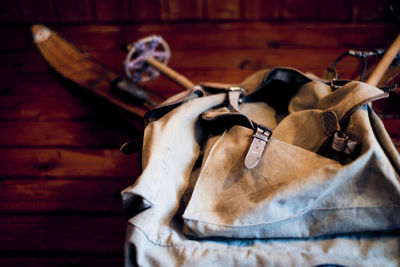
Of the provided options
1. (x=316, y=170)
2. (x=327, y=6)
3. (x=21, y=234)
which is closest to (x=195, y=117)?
(x=316, y=170)

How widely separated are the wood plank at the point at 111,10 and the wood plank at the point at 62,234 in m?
1.31

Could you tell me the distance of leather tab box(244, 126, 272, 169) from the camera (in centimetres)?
66

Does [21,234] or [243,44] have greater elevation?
[243,44]

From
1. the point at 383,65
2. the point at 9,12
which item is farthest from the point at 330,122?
the point at 9,12

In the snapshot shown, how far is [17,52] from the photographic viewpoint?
179 centimetres

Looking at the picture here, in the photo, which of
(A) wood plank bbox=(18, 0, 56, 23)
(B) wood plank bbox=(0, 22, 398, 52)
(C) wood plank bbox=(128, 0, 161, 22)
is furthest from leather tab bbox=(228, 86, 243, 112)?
(A) wood plank bbox=(18, 0, 56, 23)

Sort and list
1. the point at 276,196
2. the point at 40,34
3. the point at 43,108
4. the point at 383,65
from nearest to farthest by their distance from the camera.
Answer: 1. the point at 276,196
2. the point at 383,65
3. the point at 43,108
4. the point at 40,34

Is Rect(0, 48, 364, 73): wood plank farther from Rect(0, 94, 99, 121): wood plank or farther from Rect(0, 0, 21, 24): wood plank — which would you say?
Rect(0, 0, 21, 24): wood plank

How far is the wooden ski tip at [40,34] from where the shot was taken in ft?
4.98

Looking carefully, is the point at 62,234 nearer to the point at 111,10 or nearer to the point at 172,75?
the point at 172,75

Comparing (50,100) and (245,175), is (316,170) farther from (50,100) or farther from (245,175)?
(50,100)

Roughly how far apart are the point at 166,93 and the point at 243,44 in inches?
21.2

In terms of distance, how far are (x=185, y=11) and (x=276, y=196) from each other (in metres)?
1.51

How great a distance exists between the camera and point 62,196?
995 mm
